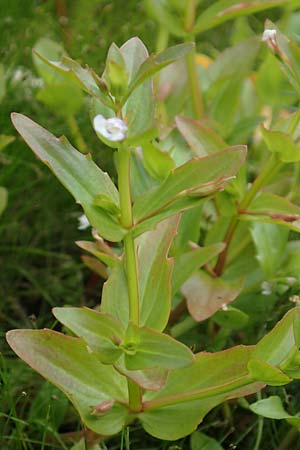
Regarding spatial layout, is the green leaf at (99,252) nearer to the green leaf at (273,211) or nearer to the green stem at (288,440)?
the green leaf at (273,211)

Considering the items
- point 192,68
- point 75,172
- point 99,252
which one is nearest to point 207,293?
point 99,252

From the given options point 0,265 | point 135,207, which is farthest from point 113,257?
point 0,265

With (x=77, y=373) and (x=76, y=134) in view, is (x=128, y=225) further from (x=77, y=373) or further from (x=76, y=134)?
(x=76, y=134)

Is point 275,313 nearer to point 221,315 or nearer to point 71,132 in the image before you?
point 221,315

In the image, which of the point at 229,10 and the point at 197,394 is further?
the point at 229,10

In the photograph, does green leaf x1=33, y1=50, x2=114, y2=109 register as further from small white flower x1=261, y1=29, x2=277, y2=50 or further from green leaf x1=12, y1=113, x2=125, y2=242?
small white flower x1=261, y1=29, x2=277, y2=50
